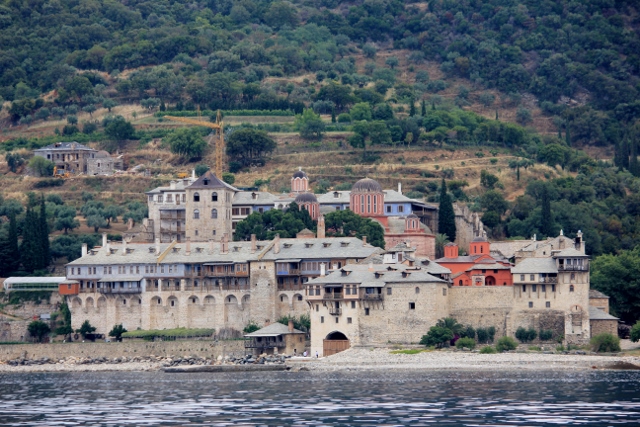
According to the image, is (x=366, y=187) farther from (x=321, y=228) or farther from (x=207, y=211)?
(x=207, y=211)

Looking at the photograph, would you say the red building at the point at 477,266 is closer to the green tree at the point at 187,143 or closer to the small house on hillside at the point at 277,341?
the small house on hillside at the point at 277,341

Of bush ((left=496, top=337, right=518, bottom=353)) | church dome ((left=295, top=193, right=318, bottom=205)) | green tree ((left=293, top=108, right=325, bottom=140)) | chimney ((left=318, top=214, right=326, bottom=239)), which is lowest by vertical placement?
bush ((left=496, top=337, right=518, bottom=353))

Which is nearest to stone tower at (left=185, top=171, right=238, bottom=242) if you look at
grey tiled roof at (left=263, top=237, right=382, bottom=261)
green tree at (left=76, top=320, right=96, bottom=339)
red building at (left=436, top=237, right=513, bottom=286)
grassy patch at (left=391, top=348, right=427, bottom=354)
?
grey tiled roof at (left=263, top=237, right=382, bottom=261)

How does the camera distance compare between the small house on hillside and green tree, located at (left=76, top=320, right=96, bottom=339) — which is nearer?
the small house on hillside

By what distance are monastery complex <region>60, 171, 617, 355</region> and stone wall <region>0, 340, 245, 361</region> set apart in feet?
6.80

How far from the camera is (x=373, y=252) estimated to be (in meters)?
112

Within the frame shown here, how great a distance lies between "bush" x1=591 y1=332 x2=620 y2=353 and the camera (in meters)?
99.1

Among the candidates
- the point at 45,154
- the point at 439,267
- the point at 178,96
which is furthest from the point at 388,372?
the point at 178,96

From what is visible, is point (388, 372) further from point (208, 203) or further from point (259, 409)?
point (208, 203)

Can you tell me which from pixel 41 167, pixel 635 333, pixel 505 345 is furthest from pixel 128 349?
pixel 41 167

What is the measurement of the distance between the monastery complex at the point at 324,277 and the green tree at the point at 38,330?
2.18 metres

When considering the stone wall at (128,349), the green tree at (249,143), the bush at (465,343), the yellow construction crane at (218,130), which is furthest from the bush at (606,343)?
the green tree at (249,143)

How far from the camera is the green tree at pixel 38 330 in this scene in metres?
117

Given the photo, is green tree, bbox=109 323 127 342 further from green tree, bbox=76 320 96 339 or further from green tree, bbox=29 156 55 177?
green tree, bbox=29 156 55 177
